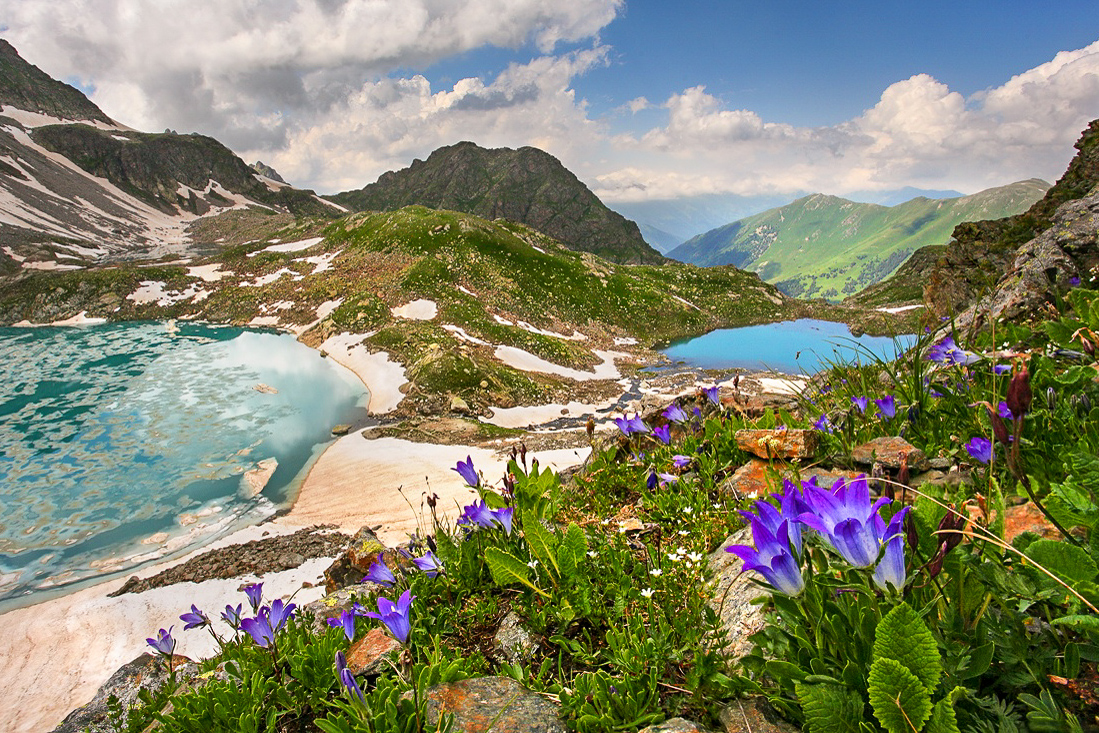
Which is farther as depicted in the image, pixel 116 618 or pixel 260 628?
pixel 116 618

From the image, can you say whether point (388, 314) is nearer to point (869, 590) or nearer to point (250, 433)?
point (250, 433)

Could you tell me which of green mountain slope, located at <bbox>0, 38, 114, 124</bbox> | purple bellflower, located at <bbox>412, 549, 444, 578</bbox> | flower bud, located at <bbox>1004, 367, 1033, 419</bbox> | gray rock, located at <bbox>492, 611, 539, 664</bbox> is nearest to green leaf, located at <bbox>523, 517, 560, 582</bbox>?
gray rock, located at <bbox>492, 611, 539, 664</bbox>

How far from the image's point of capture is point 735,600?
2623mm

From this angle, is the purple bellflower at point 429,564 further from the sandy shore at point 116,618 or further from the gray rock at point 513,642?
the sandy shore at point 116,618

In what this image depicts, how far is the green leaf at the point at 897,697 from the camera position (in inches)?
50.9

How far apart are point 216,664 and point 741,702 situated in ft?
10.8

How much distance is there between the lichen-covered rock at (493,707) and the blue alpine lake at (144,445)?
15.5m

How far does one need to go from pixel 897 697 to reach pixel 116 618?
14374 mm

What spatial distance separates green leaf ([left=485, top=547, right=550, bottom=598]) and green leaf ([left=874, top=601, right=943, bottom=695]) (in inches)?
71.3

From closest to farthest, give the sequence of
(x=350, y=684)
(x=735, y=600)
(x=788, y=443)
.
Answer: (x=350, y=684), (x=735, y=600), (x=788, y=443)

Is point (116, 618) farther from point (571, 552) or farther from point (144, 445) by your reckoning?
point (144, 445)

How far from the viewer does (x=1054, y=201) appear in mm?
10648

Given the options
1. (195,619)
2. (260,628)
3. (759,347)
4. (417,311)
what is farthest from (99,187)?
(260,628)

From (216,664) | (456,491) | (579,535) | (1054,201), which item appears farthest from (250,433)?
(1054,201)
